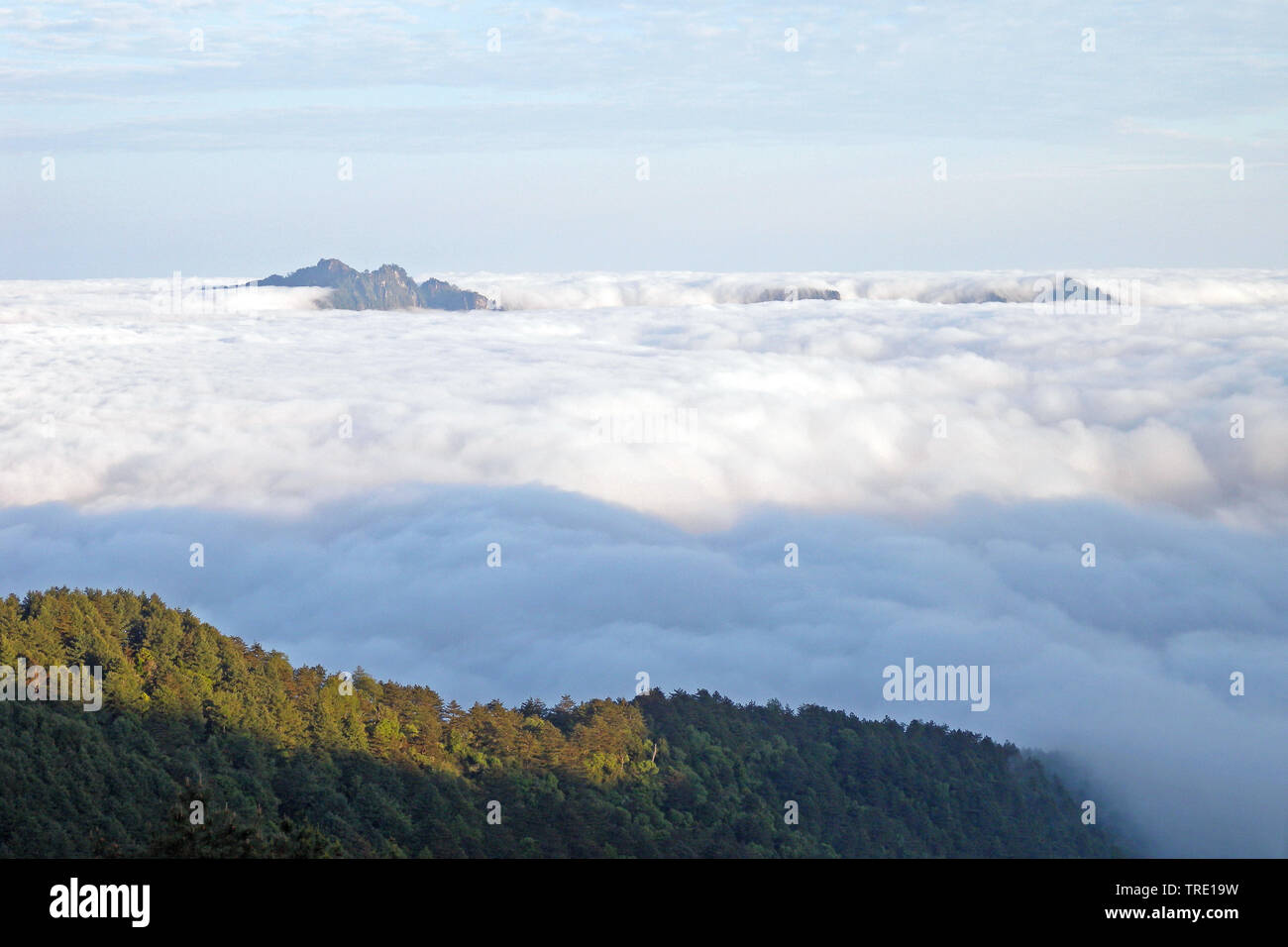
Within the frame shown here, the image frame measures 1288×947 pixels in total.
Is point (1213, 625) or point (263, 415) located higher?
point (263, 415)

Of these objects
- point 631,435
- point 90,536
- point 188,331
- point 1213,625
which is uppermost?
point 188,331
